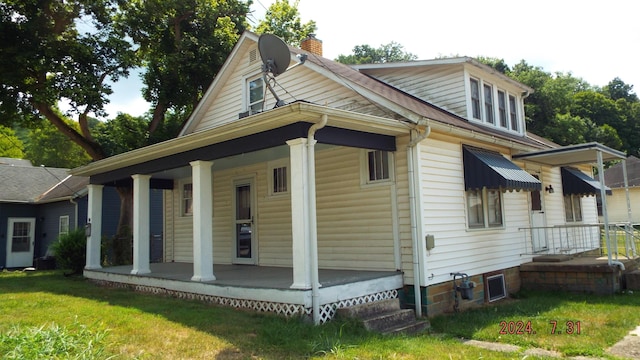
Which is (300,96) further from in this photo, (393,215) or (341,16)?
(393,215)

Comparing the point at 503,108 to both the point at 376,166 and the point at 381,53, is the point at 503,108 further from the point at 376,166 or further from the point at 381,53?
the point at 381,53

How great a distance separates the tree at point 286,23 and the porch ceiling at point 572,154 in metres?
15.1

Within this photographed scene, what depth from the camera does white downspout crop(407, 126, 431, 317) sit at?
24.9ft

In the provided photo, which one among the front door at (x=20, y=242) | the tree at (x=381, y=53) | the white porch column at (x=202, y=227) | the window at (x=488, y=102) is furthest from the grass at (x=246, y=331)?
the tree at (x=381, y=53)

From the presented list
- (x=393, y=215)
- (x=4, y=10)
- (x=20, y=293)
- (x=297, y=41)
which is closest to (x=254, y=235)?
(x=393, y=215)

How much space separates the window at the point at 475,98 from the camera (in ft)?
36.0

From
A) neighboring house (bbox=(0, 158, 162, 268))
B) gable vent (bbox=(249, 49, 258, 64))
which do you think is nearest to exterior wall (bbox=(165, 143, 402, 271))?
gable vent (bbox=(249, 49, 258, 64))

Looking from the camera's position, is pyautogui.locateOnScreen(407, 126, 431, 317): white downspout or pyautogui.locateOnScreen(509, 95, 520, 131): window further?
pyautogui.locateOnScreen(509, 95, 520, 131): window

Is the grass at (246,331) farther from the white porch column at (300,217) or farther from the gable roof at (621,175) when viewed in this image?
the gable roof at (621,175)

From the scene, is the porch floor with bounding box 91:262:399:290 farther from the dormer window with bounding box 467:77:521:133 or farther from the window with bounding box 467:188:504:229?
the dormer window with bounding box 467:77:521:133

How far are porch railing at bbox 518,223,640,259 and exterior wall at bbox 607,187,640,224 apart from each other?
65.7 feet

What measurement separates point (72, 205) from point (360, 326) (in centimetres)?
1706

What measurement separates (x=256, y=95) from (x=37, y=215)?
14.9 metres

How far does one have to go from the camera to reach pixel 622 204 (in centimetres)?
3117
